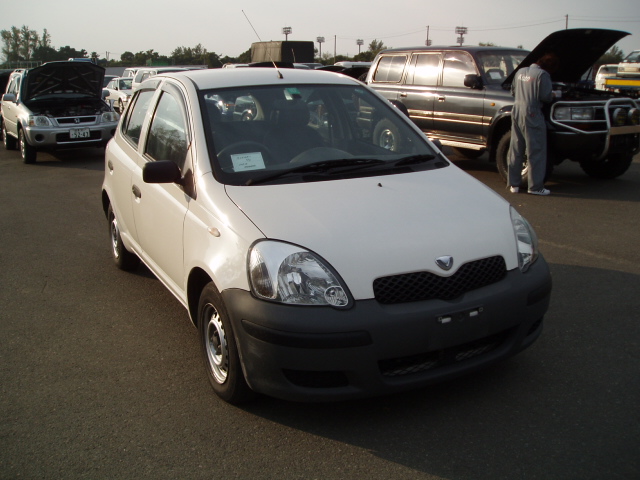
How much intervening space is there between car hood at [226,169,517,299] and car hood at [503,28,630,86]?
5.26 metres

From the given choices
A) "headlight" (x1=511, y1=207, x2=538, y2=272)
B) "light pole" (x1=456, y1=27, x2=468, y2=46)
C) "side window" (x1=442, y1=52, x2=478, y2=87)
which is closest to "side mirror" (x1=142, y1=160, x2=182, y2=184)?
"headlight" (x1=511, y1=207, x2=538, y2=272)

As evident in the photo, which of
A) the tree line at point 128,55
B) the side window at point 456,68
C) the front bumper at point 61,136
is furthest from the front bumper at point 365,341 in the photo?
the tree line at point 128,55

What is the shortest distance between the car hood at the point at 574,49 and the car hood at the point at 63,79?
879 cm

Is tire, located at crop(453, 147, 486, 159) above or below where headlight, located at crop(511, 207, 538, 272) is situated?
below

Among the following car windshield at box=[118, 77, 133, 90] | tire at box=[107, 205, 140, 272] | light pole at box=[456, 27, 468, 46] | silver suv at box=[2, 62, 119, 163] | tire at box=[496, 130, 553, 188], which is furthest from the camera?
light pole at box=[456, 27, 468, 46]

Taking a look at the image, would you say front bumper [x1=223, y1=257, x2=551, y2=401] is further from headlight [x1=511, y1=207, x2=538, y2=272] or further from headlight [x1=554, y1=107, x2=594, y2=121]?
headlight [x1=554, y1=107, x2=594, y2=121]

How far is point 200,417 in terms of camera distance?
346 cm

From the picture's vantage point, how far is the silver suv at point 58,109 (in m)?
13.0

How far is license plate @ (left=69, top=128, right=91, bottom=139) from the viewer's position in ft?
42.8

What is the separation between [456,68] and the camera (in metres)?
10.4

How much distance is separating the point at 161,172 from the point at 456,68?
7533 millimetres

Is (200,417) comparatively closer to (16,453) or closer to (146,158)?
(16,453)

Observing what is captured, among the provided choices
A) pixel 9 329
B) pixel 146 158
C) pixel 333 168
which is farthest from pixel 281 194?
pixel 9 329

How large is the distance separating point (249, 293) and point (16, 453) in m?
1.35
